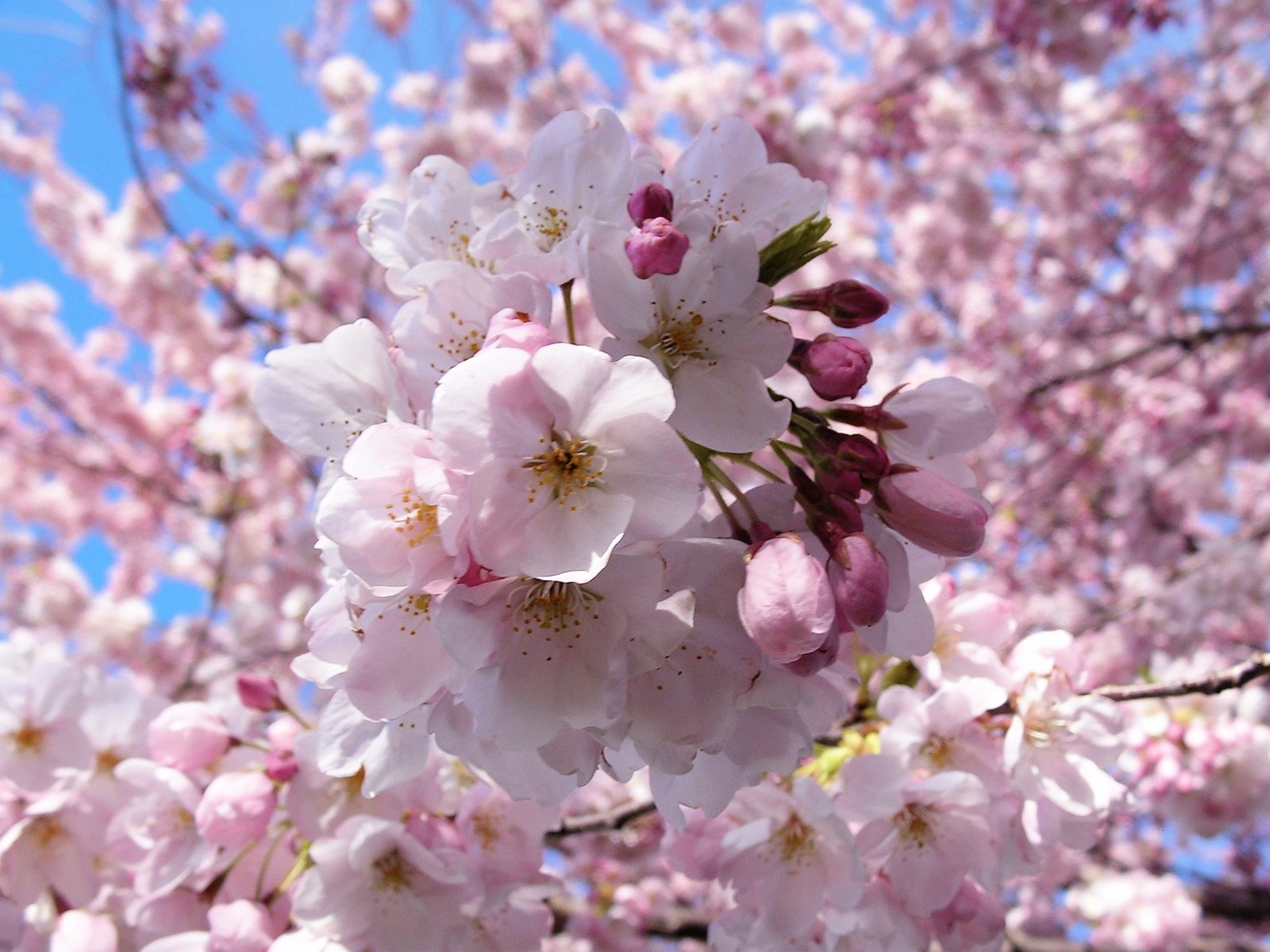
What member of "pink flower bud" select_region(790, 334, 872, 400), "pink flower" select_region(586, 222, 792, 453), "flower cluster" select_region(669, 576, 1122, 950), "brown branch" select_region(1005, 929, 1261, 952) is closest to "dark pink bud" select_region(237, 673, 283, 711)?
"flower cluster" select_region(669, 576, 1122, 950)

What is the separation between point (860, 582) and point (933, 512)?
11 cm

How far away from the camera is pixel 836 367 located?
881 millimetres

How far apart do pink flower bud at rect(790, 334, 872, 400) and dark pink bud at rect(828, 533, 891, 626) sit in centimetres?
17

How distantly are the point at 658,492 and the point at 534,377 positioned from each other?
0.50 ft

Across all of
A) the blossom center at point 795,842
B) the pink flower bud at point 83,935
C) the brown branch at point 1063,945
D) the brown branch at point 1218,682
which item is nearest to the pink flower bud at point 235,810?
the pink flower bud at point 83,935

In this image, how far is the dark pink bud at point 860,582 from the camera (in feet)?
2.56

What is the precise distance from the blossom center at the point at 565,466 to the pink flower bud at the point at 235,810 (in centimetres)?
86

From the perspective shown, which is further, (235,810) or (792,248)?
(235,810)

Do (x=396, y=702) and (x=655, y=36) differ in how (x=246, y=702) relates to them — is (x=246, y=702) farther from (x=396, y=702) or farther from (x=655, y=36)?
(x=655, y=36)

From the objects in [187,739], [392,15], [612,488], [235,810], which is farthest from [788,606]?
[392,15]

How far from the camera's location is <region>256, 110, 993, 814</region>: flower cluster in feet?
2.46

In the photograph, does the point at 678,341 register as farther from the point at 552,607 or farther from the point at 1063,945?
the point at 1063,945

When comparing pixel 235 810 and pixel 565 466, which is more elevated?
pixel 565 466

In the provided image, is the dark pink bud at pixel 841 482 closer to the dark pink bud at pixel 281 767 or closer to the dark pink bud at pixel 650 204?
the dark pink bud at pixel 650 204
